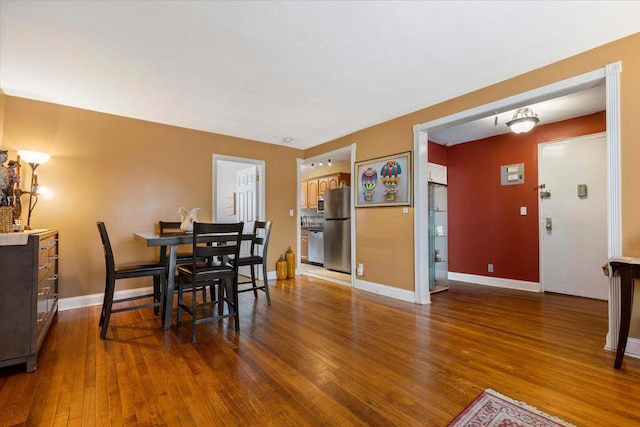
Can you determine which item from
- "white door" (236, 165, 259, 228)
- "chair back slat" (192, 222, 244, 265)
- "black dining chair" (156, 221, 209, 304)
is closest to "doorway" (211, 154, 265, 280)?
"white door" (236, 165, 259, 228)

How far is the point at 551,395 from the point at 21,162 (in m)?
5.15

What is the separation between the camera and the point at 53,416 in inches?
59.6

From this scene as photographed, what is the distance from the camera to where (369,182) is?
13.9ft

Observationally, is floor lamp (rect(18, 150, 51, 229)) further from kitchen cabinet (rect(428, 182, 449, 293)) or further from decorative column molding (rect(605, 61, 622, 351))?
decorative column molding (rect(605, 61, 622, 351))

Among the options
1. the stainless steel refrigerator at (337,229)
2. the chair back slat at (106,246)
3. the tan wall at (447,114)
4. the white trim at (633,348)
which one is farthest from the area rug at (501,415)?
the stainless steel refrigerator at (337,229)

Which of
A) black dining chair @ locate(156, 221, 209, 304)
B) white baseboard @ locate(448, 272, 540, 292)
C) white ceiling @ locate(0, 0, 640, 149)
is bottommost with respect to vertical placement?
white baseboard @ locate(448, 272, 540, 292)

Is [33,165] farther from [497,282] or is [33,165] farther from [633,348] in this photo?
[497,282]

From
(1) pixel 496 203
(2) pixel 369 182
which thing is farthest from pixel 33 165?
(1) pixel 496 203

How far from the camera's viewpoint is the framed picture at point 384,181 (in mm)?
3729

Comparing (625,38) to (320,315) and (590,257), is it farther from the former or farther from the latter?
(320,315)

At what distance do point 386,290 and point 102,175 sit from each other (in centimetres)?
402

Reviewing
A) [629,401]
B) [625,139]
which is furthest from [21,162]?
[625,139]

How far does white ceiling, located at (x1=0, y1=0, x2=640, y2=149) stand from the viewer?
190 centimetres

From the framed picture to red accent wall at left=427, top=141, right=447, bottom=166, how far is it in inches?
56.1
